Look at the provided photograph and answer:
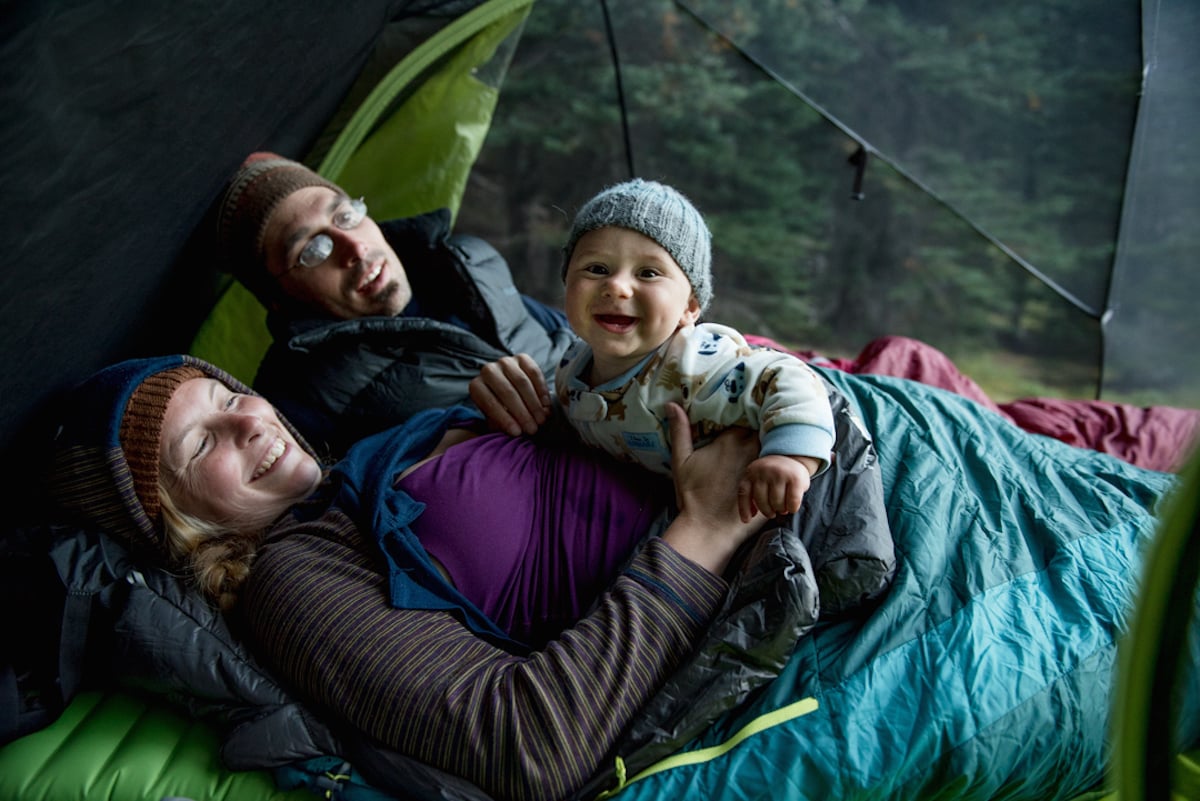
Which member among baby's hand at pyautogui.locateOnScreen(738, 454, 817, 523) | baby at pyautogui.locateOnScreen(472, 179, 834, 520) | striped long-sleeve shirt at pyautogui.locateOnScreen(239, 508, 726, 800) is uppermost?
baby at pyautogui.locateOnScreen(472, 179, 834, 520)

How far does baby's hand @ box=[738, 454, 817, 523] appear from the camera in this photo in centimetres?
88

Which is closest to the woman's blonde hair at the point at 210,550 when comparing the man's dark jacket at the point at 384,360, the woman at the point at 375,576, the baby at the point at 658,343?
the woman at the point at 375,576

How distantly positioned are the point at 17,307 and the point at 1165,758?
119cm

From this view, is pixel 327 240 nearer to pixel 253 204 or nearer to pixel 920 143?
pixel 253 204

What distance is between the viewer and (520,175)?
10.6 ft

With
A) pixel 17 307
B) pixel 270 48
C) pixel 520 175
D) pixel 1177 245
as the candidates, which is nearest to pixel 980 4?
pixel 1177 245

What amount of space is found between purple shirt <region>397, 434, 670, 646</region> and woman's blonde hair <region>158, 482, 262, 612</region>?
260mm

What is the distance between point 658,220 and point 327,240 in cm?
83

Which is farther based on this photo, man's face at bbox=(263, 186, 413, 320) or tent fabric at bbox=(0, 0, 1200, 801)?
man's face at bbox=(263, 186, 413, 320)

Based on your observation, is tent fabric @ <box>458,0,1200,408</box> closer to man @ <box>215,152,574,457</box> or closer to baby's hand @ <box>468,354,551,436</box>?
baby's hand @ <box>468,354,551,436</box>

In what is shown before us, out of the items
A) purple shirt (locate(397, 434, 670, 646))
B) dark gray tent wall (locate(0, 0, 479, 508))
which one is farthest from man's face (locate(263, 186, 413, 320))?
purple shirt (locate(397, 434, 670, 646))

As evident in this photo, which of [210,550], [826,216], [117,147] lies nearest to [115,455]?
[210,550]

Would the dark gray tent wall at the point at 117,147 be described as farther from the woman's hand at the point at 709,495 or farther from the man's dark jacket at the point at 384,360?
the woman's hand at the point at 709,495

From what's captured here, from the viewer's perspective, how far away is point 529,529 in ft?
3.46
